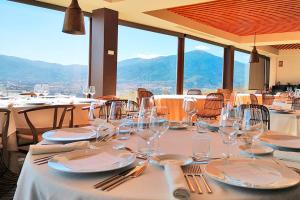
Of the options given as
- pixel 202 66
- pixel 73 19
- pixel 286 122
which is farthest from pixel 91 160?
pixel 202 66

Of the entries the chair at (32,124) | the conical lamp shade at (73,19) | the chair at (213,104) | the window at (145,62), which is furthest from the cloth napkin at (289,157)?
the window at (145,62)

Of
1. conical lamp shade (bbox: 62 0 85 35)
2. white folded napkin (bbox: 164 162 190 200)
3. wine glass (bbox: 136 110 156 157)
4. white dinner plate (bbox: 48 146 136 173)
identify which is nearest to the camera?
white folded napkin (bbox: 164 162 190 200)

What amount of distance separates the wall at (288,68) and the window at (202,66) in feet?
19.0

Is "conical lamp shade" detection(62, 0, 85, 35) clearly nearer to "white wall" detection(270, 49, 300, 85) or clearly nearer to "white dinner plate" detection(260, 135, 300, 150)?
"white dinner plate" detection(260, 135, 300, 150)

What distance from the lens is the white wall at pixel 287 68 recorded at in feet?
51.4

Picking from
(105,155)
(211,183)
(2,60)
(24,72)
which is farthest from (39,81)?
(211,183)

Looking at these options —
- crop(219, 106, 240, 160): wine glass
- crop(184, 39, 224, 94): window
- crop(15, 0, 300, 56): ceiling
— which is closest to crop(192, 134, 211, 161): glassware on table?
crop(219, 106, 240, 160): wine glass

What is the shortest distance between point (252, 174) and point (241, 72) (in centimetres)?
1409

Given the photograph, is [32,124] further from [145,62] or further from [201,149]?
[145,62]

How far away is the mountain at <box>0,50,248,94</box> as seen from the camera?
6.07 meters

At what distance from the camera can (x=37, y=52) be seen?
245 inches

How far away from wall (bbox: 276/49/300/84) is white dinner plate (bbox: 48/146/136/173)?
16.6 m

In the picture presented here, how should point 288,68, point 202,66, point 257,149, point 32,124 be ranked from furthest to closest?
point 288,68
point 202,66
point 32,124
point 257,149

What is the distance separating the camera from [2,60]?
18.9 ft
